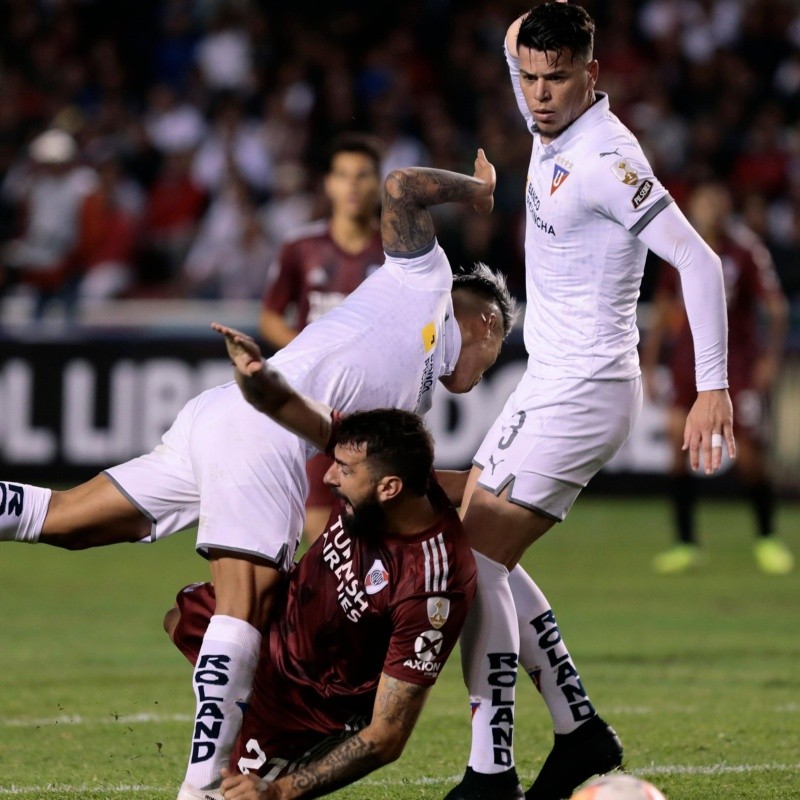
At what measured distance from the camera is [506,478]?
16.0ft

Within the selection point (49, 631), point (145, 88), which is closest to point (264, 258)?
point (145, 88)

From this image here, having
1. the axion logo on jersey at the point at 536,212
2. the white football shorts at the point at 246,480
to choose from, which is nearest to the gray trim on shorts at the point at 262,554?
the white football shorts at the point at 246,480

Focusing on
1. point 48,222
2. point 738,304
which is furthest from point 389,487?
point 48,222

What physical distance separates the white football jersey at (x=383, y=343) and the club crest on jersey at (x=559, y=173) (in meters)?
0.42

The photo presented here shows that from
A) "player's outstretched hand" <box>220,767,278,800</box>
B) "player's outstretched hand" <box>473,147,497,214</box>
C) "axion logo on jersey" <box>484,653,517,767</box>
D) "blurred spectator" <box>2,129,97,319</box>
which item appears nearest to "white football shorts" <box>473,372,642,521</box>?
"axion logo on jersey" <box>484,653,517,767</box>

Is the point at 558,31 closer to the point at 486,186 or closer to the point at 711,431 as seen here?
the point at 486,186

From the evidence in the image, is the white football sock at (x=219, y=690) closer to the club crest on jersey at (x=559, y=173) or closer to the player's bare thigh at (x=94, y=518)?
the player's bare thigh at (x=94, y=518)

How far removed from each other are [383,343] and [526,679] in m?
2.80

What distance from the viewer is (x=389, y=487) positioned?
4.26 metres

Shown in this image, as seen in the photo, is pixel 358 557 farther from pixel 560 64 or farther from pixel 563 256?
pixel 560 64

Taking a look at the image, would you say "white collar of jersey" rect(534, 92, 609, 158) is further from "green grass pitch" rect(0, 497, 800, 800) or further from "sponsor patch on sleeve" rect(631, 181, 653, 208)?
"green grass pitch" rect(0, 497, 800, 800)

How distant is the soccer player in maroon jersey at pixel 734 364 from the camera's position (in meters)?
10.5

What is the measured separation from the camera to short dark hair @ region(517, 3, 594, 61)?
15.7 feet

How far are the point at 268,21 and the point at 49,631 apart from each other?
1058 cm
